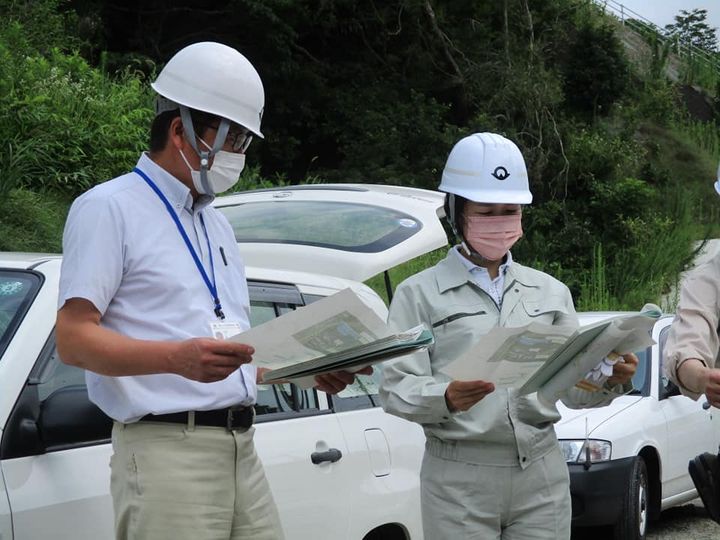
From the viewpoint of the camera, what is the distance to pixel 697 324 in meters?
3.72

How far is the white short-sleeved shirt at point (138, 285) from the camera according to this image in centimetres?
310

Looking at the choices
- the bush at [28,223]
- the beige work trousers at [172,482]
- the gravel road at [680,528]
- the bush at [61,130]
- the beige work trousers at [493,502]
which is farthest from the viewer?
the bush at [61,130]

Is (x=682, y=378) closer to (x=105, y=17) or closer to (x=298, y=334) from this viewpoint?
(x=298, y=334)

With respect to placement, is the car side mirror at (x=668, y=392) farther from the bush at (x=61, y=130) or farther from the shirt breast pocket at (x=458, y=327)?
the bush at (x=61, y=130)

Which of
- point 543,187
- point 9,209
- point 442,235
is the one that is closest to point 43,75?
point 9,209

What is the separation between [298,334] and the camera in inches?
121

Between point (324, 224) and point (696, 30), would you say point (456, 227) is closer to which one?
point (324, 224)

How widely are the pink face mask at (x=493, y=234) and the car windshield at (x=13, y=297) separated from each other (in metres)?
1.44

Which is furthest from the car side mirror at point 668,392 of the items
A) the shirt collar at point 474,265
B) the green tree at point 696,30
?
the green tree at point 696,30

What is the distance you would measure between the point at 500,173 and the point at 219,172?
1098 millimetres

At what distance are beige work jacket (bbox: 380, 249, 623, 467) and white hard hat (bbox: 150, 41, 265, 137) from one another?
88 cm

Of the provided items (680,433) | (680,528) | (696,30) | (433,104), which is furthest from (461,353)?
(696,30)

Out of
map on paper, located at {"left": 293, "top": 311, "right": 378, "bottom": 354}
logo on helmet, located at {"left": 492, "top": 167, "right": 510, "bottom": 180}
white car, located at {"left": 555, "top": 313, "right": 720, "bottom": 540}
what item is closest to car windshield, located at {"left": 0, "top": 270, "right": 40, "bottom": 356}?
map on paper, located at {"left": 293, "top": 311, "right": 378, "bottom": 354}

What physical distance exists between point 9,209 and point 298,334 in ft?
24.8
